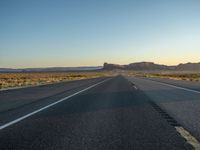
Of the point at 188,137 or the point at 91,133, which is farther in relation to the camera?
the point at 91,133

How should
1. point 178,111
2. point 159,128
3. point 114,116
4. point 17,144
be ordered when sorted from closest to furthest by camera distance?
point 17,144 → point 159,128 → point 114,116 → point 178,111

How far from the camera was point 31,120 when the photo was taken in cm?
769

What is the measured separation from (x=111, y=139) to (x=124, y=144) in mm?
462

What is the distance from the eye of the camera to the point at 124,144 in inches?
196

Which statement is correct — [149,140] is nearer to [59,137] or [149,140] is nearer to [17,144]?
[59,137]

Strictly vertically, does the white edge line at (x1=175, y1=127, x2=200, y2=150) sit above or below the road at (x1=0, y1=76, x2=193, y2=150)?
above

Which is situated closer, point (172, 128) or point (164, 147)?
point (164, 147)

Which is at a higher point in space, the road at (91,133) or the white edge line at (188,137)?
the white edge line at (188,137)

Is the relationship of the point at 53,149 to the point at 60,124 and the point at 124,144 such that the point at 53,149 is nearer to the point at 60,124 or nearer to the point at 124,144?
the point at 124,144

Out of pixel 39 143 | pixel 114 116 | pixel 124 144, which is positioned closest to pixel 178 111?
pixel 114 116

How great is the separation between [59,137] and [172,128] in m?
2.59

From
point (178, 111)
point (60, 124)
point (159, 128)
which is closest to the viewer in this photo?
point (159, 128)

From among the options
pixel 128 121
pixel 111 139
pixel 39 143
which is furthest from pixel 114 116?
pixel 39 143

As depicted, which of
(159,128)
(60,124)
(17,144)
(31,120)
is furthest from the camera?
(31,120)
